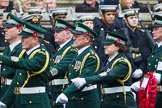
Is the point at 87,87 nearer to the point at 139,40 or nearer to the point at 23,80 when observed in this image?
the point at 23,80

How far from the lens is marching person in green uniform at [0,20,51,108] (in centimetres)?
1293

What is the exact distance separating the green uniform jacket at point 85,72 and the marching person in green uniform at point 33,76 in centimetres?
58

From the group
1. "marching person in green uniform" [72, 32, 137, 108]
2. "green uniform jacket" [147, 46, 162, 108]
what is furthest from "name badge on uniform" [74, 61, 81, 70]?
"green uniform jacket" [147, 46, 162, 108]

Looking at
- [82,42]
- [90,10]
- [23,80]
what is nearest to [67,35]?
[82,42]

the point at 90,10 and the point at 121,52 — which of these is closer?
the point at 121,52

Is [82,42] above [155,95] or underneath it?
above

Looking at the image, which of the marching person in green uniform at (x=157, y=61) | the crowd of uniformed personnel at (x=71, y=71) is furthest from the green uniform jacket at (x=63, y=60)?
the marching person in green uniform at (x=157, y=61)

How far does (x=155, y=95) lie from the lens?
14070 millimetres

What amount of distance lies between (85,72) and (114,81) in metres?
0.50

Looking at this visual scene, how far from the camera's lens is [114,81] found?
1362 cm

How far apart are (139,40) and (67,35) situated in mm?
2698

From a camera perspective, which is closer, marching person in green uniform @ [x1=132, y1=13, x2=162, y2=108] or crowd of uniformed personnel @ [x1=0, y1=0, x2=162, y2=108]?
crowd of uniformed personnel @ [x1=0, y1=0, x2=162, y2=108]

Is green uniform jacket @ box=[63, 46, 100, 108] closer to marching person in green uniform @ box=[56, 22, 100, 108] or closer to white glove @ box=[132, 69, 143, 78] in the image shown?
marching person in green uniform @ box=[56, 22, 100, 108]

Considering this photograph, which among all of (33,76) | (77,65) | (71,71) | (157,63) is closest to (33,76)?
(33,76)
